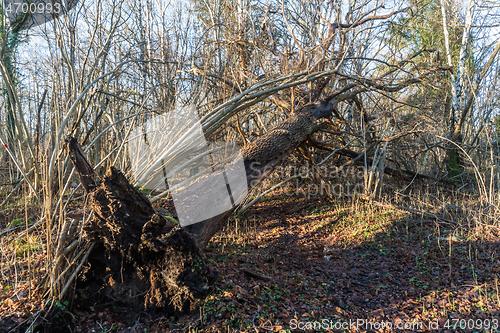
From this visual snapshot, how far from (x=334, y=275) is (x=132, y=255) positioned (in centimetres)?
241

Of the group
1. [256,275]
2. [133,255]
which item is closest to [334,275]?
[256,275]

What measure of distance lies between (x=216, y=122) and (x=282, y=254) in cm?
205

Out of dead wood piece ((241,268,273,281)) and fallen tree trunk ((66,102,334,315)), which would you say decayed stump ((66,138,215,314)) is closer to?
fallen tree trunk ((66,102,334,315))

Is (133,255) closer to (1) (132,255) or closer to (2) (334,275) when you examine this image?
(1) (132,255)

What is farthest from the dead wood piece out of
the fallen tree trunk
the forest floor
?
the fallen tree trunk

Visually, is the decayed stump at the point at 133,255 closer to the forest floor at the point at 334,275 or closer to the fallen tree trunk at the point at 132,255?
the fallen tree trunk at the point at 132,255

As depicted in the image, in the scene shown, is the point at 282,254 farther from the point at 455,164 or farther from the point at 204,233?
the point at 455,164

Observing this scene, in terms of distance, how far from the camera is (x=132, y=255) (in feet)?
7.86

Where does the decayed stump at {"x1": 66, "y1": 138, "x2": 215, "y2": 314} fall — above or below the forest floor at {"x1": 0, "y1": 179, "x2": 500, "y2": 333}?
Answer: above

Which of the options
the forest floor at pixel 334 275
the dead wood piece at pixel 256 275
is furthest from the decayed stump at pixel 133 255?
the dead wood piece at pixel 256 275

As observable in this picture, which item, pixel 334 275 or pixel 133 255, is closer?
pixel 133 255

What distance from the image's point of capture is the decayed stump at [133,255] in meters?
2.31

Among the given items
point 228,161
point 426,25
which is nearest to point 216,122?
point 228,161

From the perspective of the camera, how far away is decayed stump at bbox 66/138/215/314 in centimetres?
231
